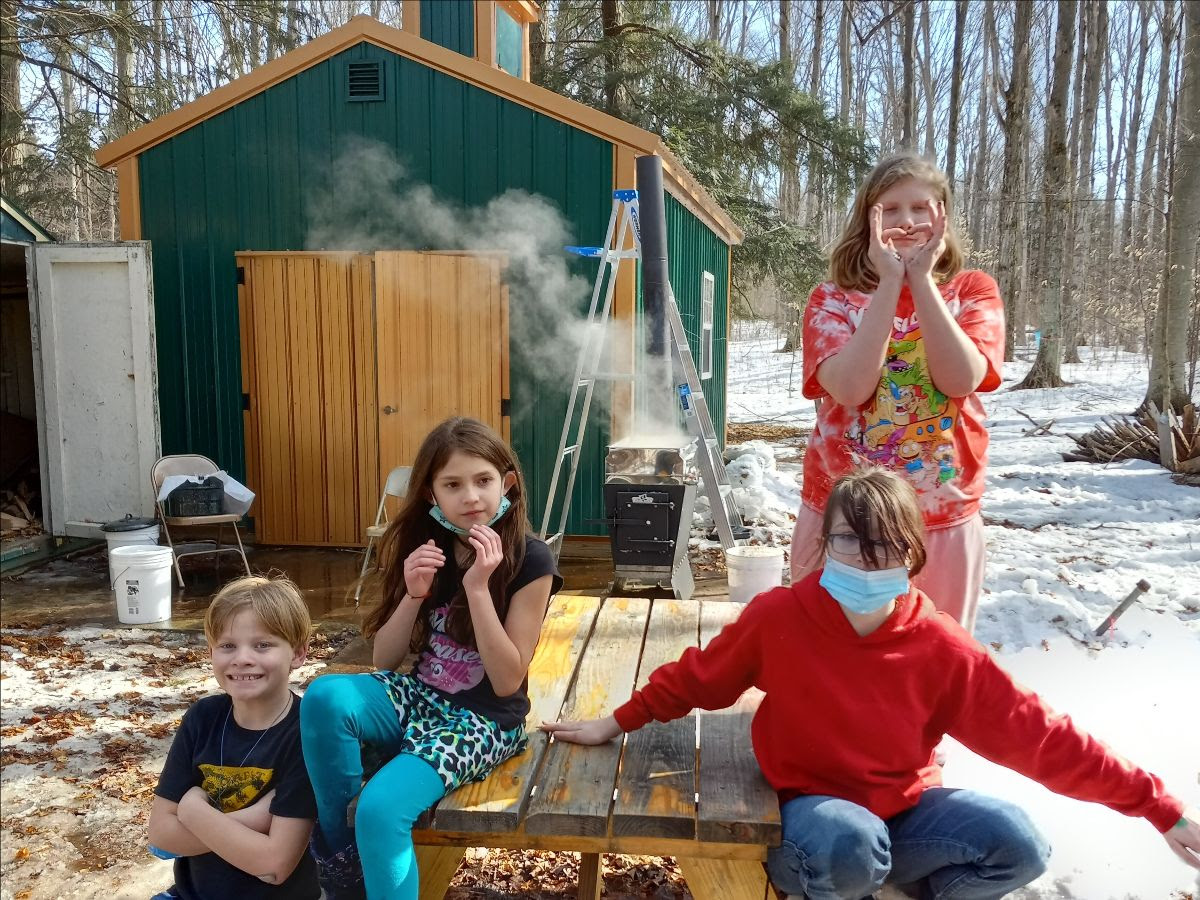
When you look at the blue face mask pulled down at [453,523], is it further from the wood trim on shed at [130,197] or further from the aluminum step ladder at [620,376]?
the wood trim on shed at [130,197]

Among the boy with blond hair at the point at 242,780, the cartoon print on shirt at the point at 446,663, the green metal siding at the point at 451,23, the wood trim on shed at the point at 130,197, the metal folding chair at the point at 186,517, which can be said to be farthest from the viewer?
the green metal siding at the point at 451,23

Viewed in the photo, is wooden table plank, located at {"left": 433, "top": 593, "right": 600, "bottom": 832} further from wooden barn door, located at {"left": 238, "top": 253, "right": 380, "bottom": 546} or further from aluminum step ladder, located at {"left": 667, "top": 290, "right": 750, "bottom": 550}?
wooden barn door, located at {"left": 238, "top": 253, "right": 380, "bottom": 546}

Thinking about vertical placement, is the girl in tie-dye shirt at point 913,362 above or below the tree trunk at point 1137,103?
below

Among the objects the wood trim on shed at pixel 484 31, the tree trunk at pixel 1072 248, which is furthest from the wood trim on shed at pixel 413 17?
the tree trunk at pixel 1072 248

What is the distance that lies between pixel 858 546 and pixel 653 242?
4678 millimetres

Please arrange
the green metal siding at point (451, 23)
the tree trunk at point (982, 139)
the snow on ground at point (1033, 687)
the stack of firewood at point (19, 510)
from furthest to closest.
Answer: the tree trunk at point (982, 139) < the stack of firewood at point (19, 510) < the green metal siding at point (451, 23) < the snow on ground at point (1033, 687)

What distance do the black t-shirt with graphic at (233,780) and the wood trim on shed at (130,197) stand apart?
675 cm

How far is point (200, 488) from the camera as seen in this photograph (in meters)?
6.64

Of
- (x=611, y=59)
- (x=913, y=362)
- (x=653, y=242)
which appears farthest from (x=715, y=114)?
(x=913, y=362)

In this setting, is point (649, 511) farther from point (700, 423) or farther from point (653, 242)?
point (653, 242)

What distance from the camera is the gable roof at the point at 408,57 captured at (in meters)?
6.89

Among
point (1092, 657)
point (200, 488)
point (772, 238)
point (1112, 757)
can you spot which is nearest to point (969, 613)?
point (1112, 757)

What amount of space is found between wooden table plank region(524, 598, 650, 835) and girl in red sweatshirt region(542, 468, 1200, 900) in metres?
0.41

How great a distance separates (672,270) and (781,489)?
239 centimetres
